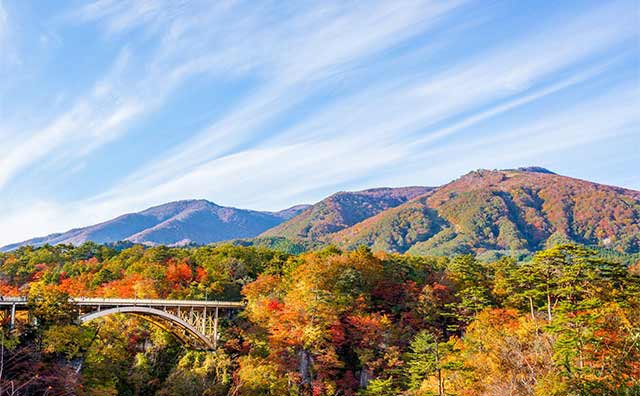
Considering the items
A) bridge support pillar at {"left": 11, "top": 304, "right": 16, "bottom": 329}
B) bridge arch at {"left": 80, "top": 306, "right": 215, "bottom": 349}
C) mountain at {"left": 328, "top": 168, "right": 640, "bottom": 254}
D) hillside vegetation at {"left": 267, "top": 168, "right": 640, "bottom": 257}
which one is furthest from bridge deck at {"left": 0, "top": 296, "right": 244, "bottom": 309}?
mountain at {"left": 328, "top": 168, "right": 640, "bottom": 254}

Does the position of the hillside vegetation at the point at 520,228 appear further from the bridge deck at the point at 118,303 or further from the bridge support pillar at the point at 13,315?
the bridge support pillar at the point at 13,315

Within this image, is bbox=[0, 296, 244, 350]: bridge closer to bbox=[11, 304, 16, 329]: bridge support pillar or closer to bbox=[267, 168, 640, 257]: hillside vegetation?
bbox=[11, 304, 16, 329]: bridge support pillar

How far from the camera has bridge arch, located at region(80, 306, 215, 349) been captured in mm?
29578

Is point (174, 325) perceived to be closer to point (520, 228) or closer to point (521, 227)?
point (520, 228)

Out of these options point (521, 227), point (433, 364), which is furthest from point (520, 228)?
point (433, 364)

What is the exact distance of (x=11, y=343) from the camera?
19516 millimetres

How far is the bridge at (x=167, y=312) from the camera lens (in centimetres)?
2502

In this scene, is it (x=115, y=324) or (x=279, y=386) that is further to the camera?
(x=115, y=324)

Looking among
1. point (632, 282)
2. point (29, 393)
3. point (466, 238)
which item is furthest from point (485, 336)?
point (466, 238)

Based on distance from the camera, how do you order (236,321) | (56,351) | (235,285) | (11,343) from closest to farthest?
(11,343) < (56,351) < (236,321) < (235,285)

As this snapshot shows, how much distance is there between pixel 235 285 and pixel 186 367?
1269 centimetres

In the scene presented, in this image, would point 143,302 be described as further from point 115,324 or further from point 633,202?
point 633,202

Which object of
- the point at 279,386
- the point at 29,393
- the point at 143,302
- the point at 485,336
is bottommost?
the point at 279,386

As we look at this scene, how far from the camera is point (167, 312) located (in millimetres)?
32125
